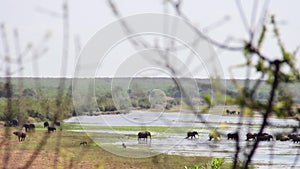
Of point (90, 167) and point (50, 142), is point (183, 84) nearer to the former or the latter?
point (90, 167)

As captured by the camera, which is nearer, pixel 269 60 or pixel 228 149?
pixel 269 60

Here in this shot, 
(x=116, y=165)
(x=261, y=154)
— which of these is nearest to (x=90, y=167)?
(x=116, y=165)

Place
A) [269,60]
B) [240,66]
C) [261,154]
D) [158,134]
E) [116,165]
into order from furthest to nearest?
[158,134] < [261,154] < [116,165] < [240,66] < [269,60]

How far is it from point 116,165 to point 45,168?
267cm

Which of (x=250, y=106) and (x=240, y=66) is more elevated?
(x=240, y=66)

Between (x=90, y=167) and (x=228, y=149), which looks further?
(x=228, y=149)

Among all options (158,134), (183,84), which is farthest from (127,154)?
(183,84)

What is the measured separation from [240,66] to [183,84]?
0.17 metres

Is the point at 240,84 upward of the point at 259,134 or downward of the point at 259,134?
upward

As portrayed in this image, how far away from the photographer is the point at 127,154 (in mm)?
24016

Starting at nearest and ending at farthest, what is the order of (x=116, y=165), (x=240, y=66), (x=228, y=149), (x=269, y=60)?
(x=269, y=60)
(x=240, y=66)
(x=116, y=165)
(x=228, y=149)

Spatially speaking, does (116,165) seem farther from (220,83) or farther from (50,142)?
(220,83)

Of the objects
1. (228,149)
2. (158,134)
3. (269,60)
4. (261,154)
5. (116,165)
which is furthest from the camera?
(158,134)

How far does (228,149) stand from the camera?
28125 millimetres
